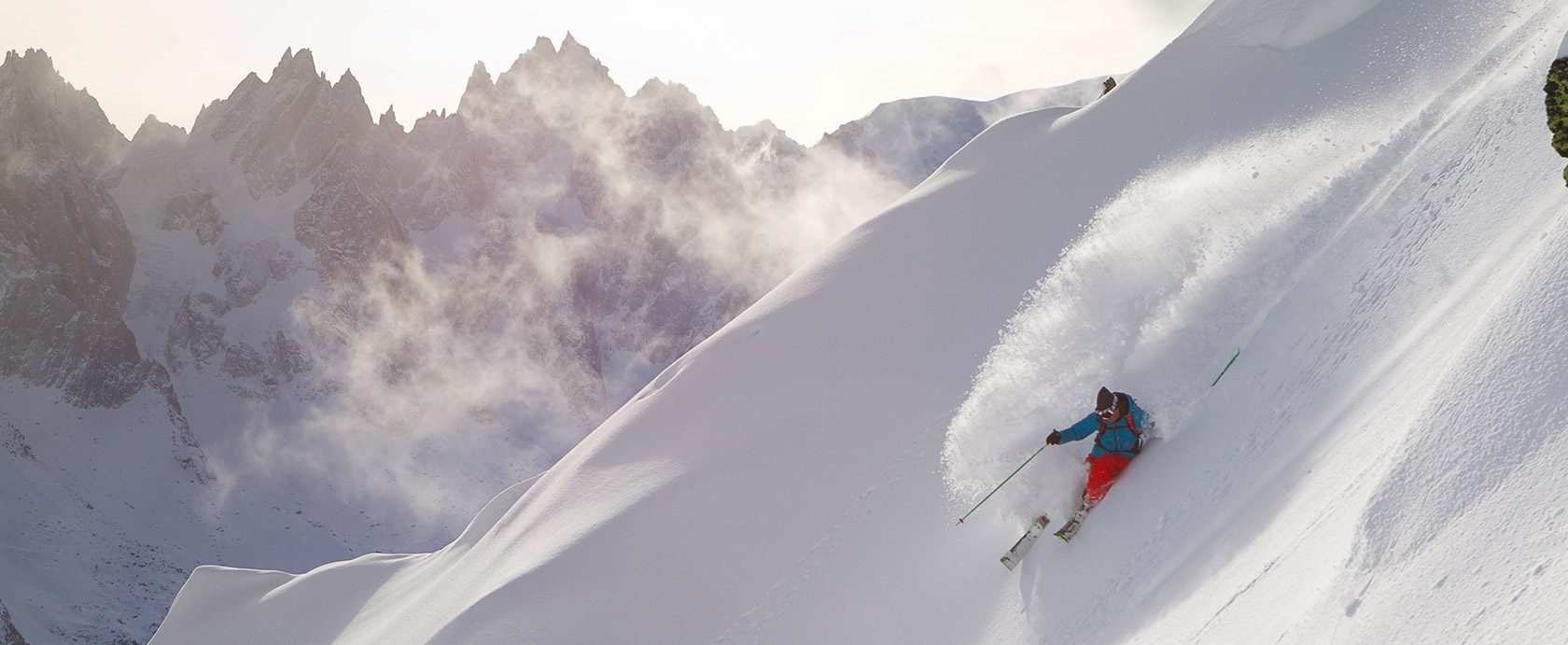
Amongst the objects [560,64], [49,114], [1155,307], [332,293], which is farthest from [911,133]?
[1155,307]

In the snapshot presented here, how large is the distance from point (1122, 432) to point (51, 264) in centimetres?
15471

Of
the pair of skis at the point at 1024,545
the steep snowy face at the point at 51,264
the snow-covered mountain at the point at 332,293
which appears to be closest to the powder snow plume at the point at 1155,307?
the pair of skis at the point at 1024,545

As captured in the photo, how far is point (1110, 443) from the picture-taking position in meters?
7.96

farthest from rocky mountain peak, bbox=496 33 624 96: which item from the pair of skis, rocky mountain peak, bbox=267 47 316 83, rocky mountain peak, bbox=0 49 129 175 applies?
the pair of skis

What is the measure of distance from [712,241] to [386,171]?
59999 mm

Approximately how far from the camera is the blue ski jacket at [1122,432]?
7.92 meters

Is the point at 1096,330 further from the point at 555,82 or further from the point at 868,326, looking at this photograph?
the point at 555,82

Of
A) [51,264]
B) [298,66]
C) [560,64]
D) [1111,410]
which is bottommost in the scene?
[1111,410]

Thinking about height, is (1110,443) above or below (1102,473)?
above

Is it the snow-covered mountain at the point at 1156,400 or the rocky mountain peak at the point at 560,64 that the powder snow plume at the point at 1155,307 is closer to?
the snow-covered mountain at the point at 1156,400

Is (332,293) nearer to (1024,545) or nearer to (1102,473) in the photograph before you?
(1024,545)

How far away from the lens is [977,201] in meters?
17.0

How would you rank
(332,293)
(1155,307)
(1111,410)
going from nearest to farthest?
1. (1111,410)
2. (1155,307)
3. (332,293)

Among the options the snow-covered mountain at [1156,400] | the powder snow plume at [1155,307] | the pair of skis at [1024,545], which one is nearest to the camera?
the snow-covered mountain at [1156,400]
